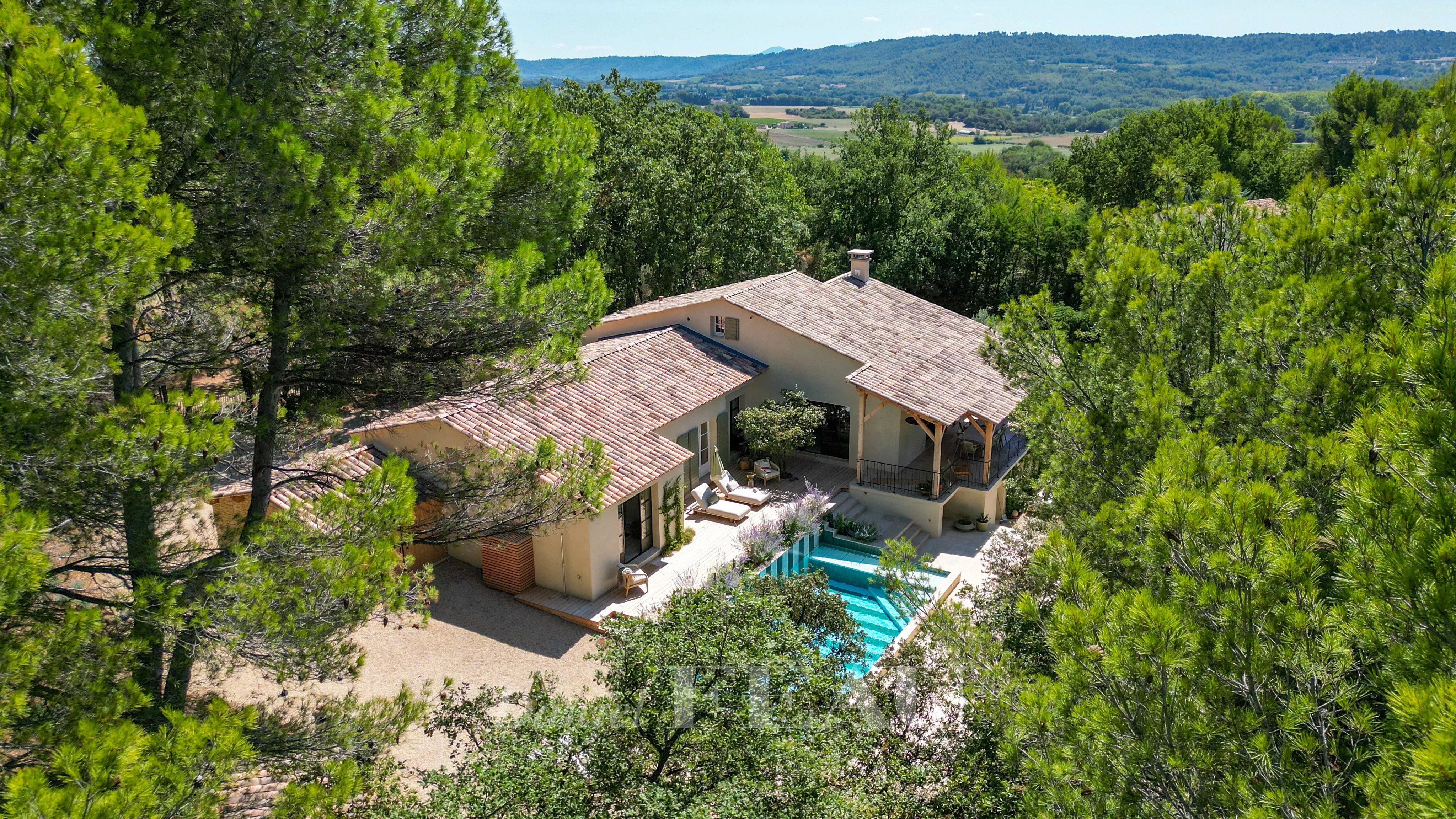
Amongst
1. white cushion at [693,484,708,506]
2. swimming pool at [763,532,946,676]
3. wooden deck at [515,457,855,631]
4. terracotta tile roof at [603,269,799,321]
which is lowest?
swimming pool at [763,532,946,676]

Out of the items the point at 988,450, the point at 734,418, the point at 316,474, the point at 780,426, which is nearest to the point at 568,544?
the point at 780,426

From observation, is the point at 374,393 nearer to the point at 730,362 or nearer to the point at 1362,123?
the point at 1362,123

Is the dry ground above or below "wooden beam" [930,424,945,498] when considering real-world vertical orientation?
below

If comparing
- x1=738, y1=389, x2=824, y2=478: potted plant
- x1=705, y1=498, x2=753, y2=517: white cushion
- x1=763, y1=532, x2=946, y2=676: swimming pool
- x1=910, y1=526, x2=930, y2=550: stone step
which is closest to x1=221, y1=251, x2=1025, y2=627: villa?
x1=910, y1=526, x2=930, y2=550: stone step

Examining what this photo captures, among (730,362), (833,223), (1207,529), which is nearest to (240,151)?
(1207,529)

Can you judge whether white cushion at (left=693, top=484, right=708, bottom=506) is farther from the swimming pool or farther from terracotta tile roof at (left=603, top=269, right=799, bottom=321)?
terracotta tile roof at (left=603, top=269, right=799, bottom=321)
